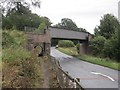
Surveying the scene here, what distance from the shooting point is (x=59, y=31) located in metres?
72.2

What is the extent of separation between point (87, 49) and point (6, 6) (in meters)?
30.9

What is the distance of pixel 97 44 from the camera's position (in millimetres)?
81062

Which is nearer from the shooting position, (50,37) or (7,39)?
(7,39)

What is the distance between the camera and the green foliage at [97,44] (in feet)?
260

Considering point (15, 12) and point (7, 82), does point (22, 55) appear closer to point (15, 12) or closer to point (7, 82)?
point (7, 82)

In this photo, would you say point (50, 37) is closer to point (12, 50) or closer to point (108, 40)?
point (108, 40)

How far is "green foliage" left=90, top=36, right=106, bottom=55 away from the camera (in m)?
79.2

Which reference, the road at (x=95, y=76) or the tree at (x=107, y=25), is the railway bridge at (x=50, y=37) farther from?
the road at (x=95, y=76)

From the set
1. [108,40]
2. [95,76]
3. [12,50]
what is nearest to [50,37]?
[108,40]

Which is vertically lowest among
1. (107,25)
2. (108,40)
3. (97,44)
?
(97,44)

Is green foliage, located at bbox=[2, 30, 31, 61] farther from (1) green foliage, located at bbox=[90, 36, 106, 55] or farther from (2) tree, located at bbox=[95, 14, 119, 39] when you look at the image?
(2) tree, located at bbox=[95, 14, 119, 39]

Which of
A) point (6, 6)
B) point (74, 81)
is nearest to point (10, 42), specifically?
point (74, 81)

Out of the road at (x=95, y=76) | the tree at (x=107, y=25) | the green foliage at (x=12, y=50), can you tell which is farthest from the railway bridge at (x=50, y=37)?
the green foliage at (x=12, y=50)

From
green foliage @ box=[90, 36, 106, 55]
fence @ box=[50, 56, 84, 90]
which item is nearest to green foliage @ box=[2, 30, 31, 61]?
fence @ box=[50, 56, 84, 90]
